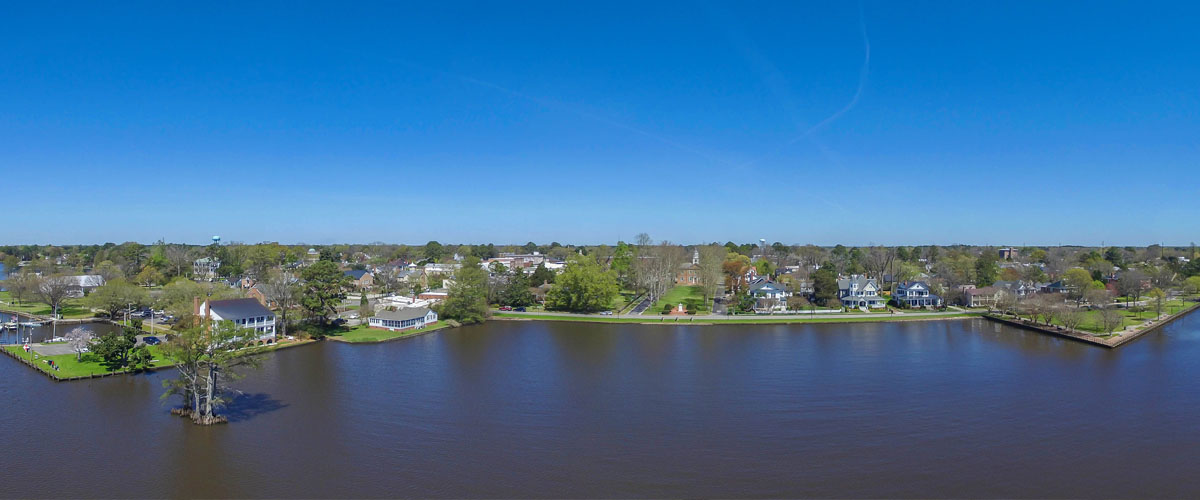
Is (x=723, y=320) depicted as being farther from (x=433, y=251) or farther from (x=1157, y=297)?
(x=433, y=251)

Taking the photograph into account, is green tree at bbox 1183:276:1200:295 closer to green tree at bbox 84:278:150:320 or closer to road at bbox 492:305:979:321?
road at bbox 492:305:979:321

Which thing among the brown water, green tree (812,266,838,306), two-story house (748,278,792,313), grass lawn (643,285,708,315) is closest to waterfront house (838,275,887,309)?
green tree (812,266,838,306)

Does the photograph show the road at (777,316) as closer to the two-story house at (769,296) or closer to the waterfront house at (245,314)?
the two-story house at (769,296)

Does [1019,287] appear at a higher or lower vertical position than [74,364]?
higher

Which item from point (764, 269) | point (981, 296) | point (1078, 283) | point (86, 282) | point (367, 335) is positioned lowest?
point (367, 335)

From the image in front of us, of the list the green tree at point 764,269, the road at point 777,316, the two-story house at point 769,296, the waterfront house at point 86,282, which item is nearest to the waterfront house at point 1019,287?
the road at point 777,316

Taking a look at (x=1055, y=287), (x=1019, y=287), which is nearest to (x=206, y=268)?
(x=1019, y=287)
